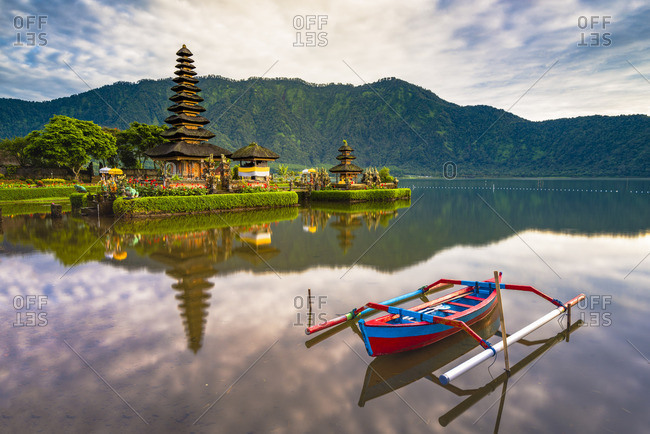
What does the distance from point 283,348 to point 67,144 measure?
68506 millimetres

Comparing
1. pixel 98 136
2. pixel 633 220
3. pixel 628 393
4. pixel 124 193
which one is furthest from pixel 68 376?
pixel 98 136

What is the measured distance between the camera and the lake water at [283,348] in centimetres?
→ 567

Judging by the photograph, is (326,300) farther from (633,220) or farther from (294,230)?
(633,220)

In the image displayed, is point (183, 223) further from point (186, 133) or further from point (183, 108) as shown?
point (183, 108)

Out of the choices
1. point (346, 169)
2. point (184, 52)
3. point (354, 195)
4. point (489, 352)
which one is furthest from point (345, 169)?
point (489, 352)

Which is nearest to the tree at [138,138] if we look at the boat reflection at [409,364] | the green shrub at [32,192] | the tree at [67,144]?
the tree at [67,144]

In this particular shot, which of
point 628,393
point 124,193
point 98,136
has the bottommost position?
point 628,393

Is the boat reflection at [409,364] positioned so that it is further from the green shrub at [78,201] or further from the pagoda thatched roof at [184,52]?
the pagoda thatched roof at [184,52]

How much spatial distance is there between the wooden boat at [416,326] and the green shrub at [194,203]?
2546 cm

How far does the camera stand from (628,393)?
248 inches

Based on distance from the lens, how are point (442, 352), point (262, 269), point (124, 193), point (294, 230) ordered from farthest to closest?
1. point (124, 193)
2. point (294, 230)
3. point (262, 269)
4. point (442, 352)

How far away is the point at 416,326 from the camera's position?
7.38 m

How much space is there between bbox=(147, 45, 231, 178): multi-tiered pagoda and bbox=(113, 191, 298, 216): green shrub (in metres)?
12.3

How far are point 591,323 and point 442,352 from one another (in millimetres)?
4478
